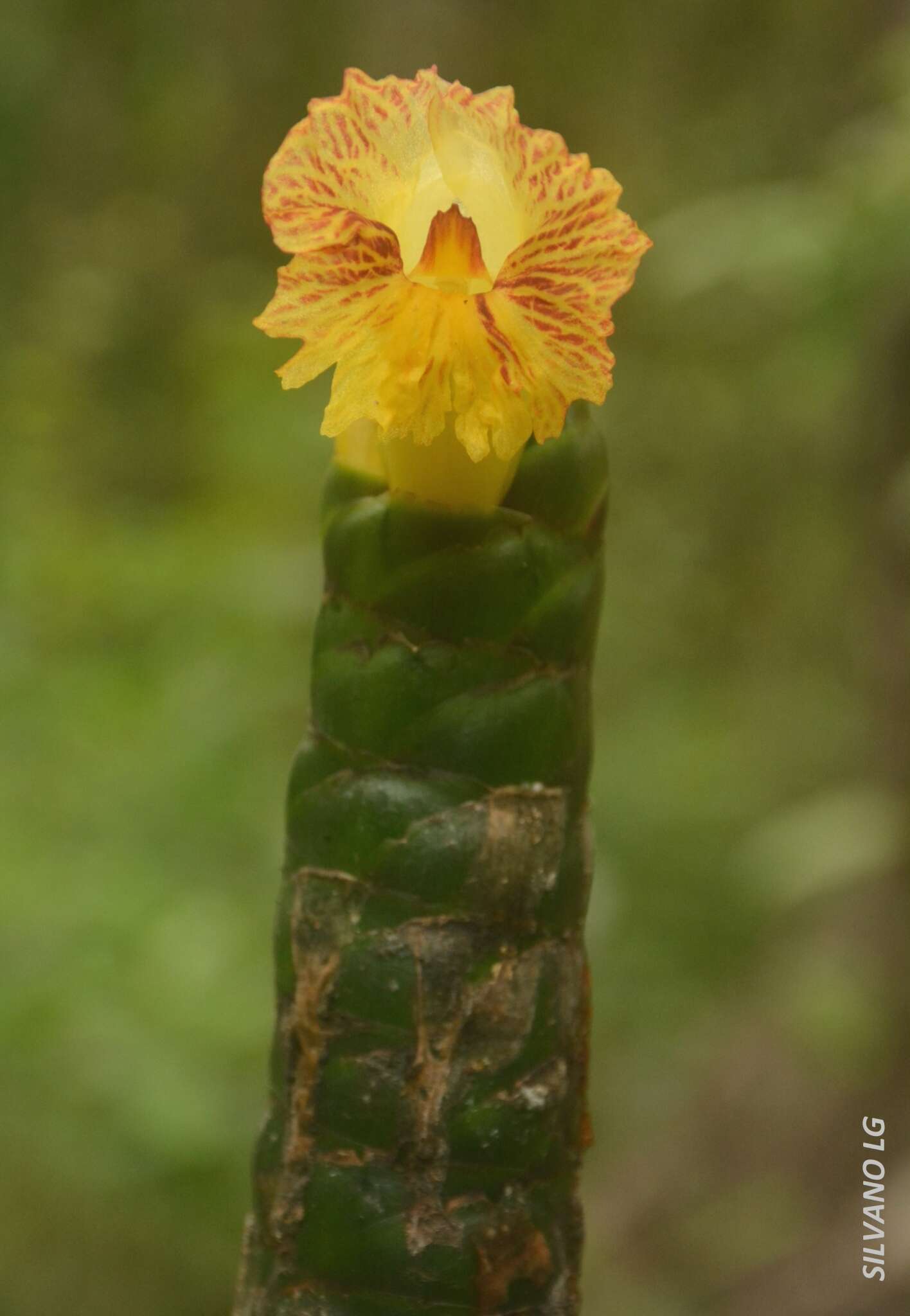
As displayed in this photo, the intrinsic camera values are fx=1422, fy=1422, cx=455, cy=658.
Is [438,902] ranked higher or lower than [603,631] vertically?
lower

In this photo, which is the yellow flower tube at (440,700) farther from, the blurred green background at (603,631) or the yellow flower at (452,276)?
the blurred green background at (603,631)

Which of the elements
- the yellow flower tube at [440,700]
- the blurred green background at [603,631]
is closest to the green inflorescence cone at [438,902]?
the yellow flower tube at [440,700]

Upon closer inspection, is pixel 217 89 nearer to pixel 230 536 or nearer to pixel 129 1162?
pixel 230 536

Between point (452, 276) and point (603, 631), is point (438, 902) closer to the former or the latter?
point (452, 276)

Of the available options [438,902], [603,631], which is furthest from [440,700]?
[603,631]

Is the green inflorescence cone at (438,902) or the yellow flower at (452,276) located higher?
the yellow flower at (452,276)

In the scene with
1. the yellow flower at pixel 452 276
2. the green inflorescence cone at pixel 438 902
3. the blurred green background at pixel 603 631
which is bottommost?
the green inflorescence cone at pixel 438 902
